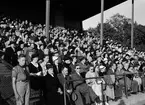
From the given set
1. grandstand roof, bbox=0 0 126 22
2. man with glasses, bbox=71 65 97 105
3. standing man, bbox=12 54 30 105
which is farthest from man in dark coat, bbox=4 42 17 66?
grandstand roof, bbox=0 0 126 22

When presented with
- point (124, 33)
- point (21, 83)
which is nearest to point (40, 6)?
point (124, 33)

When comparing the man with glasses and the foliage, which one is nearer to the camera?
the man with glasses

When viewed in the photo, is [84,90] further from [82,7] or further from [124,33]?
[124,33]

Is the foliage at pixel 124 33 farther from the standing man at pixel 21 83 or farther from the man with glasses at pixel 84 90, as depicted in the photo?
the standing man at pixel 21 83

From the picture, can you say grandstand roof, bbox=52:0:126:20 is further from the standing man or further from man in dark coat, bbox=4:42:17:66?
the standing man

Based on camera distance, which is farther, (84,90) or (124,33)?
(124,33)

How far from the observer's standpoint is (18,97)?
15.5ft

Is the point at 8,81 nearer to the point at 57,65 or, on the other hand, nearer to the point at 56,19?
the point at 57,65

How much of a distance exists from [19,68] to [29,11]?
72.6 feet

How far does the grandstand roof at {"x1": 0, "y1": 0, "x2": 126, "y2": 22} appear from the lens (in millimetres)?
24406

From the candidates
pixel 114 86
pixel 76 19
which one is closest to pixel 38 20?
pixel 76 19

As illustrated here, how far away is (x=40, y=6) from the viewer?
88.9ft

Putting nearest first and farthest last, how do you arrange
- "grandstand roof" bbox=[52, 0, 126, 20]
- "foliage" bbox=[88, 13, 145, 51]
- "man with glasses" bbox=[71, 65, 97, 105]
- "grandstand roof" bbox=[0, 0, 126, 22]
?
"man with glasses" bbox=[71, 65, 97, 105] → "grandstand roof" bbox=[0, 0, 126, 22] → "grandstand roof" bbox=[52, 0, 126, 20] → "foliage" bbox=[88, 13, 145, 51]

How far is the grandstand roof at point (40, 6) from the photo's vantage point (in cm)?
2441
